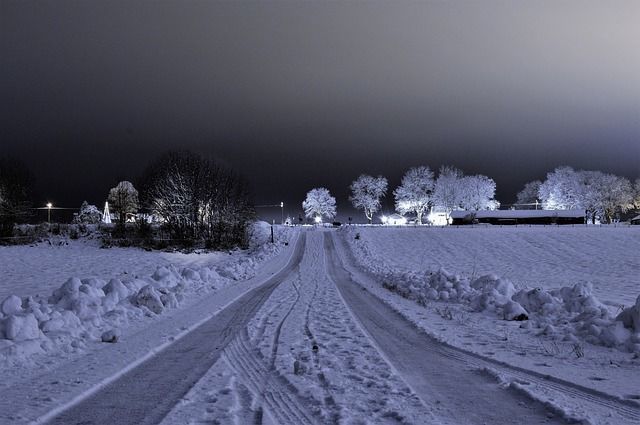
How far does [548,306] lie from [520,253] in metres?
44.8

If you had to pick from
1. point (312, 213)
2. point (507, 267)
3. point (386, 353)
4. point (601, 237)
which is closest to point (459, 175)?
point (312, 213)

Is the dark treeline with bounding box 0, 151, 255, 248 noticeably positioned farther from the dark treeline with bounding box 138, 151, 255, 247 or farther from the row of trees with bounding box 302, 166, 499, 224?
the row of trees with bounding box 302, 166, 499, 224

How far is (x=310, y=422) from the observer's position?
458cm

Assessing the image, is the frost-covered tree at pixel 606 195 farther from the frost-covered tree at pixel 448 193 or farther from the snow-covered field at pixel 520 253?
the snow-covered field at pixel 520 253

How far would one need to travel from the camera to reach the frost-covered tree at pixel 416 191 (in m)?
119

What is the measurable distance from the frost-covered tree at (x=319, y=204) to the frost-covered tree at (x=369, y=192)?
528 inches

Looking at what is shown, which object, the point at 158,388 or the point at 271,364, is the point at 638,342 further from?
the point at 158,388

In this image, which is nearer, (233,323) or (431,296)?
(233,323)

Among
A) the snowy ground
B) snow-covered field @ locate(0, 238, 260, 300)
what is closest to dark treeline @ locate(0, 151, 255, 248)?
snow-covered field @ locate(0, 238, 260, 300)

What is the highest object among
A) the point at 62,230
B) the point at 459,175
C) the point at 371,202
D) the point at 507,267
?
the point at 459,175

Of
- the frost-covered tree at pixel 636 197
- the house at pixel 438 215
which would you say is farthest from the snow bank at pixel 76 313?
the frost-covered tree at pixel 636 197

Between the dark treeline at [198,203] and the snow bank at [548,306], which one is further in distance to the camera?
the dark treeline at [198,203]

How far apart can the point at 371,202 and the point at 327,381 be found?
120 meters

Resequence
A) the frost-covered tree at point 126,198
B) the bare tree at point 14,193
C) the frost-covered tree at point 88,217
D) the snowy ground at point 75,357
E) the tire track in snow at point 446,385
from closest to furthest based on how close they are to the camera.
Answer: the tire track in snow at point 446,385, the snowy ground at point 75,357, the bare tree at point 14,193, the frost-covered tree at point 126,198, the frost-covered tree at point 88,217
